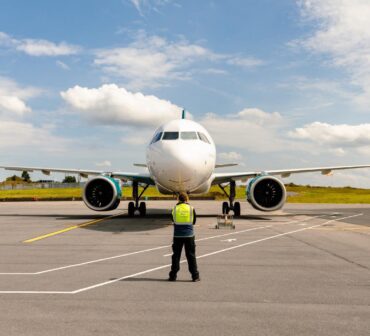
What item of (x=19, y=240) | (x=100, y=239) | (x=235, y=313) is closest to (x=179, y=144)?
(x=100, y=239)

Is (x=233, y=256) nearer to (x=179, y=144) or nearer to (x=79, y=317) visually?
(x=79, y=317)

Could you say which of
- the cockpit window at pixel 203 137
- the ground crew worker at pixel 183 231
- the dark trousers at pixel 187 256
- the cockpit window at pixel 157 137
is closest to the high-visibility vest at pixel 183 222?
the ground crew worker at pixel 183 231

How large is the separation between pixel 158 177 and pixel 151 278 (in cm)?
920

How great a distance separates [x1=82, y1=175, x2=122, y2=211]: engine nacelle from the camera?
73.8 ft

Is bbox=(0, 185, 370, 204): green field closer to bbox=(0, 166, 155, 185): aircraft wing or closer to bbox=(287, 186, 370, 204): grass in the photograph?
bbox=(287, 186, 370, 204): grass

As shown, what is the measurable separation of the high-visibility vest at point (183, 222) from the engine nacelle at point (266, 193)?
14.5 metres

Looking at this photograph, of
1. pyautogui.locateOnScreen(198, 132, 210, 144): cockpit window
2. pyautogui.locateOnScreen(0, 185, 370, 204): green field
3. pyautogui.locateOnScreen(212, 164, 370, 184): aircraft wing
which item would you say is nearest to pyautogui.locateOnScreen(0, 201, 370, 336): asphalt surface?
pyautogui.locateOnScreen(198, 132, 210, 144): cockpit window

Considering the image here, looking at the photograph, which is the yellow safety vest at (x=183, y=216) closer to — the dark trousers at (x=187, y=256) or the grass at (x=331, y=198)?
the dark trousers at (x=187, y=256)

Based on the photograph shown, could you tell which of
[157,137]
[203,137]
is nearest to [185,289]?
[157,137]

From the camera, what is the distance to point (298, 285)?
24.9 feet

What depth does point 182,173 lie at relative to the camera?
643 inches

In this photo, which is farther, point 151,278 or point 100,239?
point 100,239

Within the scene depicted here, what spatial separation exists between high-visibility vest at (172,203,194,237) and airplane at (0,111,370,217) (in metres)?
7.72

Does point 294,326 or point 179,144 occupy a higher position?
point 179,144
